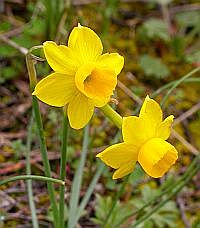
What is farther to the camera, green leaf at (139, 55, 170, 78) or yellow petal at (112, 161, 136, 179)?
green leaf at (139, 55, 170, 78)

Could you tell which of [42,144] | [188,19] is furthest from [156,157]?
[188,19]

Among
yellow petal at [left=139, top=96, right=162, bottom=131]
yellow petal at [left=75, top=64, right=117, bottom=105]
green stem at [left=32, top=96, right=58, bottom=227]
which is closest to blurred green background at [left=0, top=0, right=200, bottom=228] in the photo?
green stem at [left=32, top=96, right=58, bottom=227]

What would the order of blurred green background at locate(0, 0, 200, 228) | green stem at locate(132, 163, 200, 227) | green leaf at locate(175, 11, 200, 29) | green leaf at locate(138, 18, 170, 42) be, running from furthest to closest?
1. green leaf at locate(175, 11, 200, 29)
2. green leaf at locate(138, 18, 170, 42)
3. blurred green background at locate(0, 0, 200, 228)
4. green stem at locate(132, 163, 200, 227)

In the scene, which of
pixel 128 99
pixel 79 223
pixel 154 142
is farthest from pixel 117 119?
pixel 128 99

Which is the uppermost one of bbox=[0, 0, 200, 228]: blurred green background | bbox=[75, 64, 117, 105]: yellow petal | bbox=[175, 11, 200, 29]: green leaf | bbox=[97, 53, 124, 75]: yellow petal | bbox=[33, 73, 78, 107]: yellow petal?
bbox=[97, 53, 124, 75]: yellow petal

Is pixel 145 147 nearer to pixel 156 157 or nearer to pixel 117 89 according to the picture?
pixel 156 157

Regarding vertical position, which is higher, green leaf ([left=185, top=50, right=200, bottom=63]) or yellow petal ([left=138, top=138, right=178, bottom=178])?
yellow petal ([left=138, top=138, right=178, bottom=178])

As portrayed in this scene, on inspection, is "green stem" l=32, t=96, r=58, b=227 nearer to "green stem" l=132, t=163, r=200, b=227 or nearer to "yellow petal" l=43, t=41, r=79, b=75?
"yellow petal" l=43, t=41, r=79, b=75

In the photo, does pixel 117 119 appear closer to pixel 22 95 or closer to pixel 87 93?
pixel 87 93
